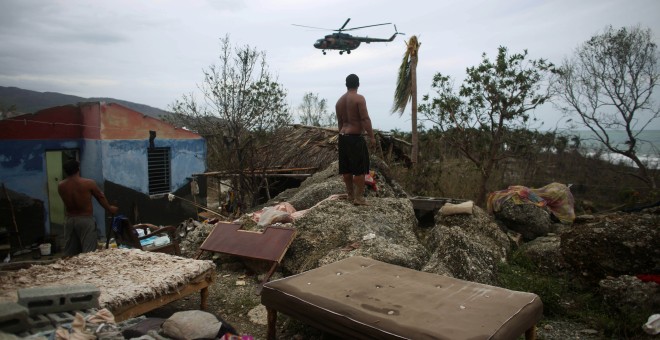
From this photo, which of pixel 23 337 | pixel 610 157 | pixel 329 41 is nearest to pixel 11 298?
pixel 23 337

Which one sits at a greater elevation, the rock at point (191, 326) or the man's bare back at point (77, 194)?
the man's bare back at point (77, 194)

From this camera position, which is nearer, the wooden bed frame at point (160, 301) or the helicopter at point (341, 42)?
the wooden bed frame at point (160, 301)

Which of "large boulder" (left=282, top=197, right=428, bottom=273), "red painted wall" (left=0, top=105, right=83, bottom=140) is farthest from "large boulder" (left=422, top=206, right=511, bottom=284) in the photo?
"red painted wall" (left=0, top=105, right=83, bottom=140)

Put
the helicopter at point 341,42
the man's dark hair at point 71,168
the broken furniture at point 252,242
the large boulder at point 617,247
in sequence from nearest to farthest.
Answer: the large boulder at point 617,247, the broken furniture at point 252,242, the man's dark hair at point 71,168, the helicopter at point 341,42

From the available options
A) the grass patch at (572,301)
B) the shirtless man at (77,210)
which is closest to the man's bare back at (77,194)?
the shirtless man at (77,210)

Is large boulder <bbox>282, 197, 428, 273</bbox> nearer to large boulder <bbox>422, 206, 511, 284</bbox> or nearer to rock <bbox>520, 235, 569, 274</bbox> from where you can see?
large boulder <bbox>422, 206, 511, 284</bbox>

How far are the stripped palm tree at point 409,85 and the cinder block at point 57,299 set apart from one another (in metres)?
9.38

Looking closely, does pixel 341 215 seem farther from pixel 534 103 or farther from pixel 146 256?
pixel 534 103

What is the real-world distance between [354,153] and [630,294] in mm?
3714

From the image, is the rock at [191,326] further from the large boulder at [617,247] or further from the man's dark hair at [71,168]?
the large boulder at [617,247]

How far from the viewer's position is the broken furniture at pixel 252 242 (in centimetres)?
559

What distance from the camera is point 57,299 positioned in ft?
9.97

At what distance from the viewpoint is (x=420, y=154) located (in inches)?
527

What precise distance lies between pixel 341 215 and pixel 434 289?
9.49 feet
